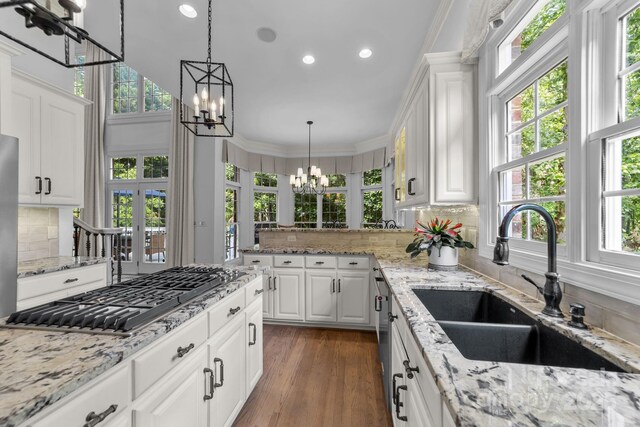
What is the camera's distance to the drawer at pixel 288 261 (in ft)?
10.6

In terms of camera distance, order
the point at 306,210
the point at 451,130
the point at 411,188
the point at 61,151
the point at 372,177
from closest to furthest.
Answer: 1. the point at 451,130
2. the point at 411,188
3. the point at 61,151
4. the point at 372,177
5. the point at 306,210

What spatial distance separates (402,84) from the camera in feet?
12.8

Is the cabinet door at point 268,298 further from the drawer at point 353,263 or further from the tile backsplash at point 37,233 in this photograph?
the tile backsplash at point 37,233

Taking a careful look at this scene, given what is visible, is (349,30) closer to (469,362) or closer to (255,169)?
(469,362)

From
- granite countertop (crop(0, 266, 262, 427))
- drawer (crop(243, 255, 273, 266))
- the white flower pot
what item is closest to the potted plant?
the white flower pot

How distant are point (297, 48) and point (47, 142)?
8.65 feet

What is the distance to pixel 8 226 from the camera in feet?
5.69

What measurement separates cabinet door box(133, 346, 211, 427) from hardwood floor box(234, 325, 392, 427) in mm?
738

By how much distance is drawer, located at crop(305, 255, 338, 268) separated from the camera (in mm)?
3176

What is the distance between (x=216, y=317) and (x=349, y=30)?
2.95m

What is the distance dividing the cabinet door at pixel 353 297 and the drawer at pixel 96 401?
2476 millimetres

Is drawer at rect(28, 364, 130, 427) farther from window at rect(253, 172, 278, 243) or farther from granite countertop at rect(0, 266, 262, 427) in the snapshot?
window at rect(253, 172, 278, 243)

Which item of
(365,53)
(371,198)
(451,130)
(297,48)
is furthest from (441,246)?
(371,198)

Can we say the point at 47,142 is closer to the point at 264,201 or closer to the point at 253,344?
the point at 253,344
